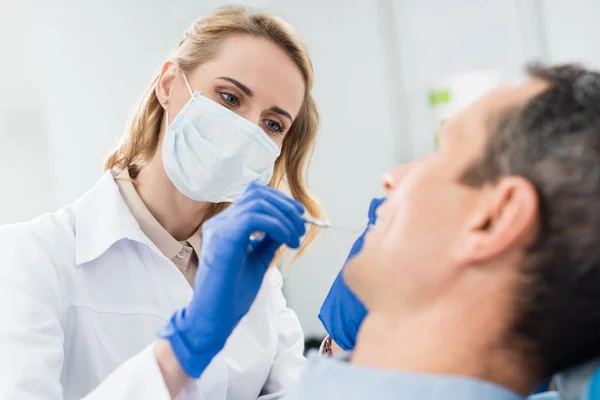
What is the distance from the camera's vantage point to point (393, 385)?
2.61ft

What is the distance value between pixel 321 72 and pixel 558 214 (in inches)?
90.5

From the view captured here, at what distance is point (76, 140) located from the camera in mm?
2391

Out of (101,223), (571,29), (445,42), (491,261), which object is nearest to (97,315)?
(101,223)

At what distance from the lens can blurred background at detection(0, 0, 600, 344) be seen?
2311 millimetres

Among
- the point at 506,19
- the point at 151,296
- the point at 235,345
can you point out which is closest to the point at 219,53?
the point at 151,296

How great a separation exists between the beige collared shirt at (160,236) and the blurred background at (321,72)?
0.91 m

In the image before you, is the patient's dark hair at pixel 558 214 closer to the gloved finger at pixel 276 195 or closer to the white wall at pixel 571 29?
the gloved finger at pixel 276 195

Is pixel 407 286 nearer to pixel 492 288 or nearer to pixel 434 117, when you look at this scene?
pixel 492 288

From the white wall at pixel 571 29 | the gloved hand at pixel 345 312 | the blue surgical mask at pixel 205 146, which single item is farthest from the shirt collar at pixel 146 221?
the white wall at pixel 571 29

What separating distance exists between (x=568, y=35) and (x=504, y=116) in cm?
234

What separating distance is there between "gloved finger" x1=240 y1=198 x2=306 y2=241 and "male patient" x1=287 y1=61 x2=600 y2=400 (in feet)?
0.63

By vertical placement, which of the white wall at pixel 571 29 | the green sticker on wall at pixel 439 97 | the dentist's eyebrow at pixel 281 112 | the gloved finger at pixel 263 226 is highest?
the dentist's eyebrow at pixel 281 112

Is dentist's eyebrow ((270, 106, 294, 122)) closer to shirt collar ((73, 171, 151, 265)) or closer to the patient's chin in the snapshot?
shirt collar ((73, 171, 151, 265))

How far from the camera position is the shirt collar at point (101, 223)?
1.35 m
